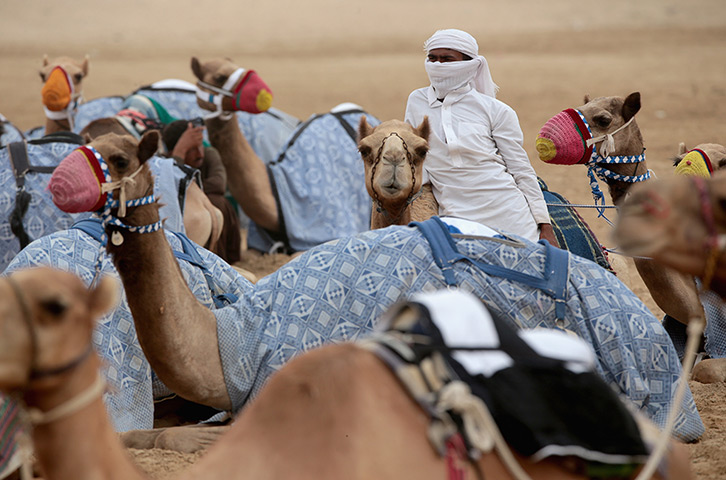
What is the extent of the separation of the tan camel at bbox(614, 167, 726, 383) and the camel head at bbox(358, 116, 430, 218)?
9.00 feet

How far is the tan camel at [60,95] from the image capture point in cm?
858

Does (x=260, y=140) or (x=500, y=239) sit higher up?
(x=500, y=239)

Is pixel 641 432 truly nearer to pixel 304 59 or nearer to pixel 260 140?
pixel 260 140

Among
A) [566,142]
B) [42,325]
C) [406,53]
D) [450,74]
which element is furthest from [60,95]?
[406,53]

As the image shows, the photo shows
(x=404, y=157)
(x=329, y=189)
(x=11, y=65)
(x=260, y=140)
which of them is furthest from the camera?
(x=11, y=65)

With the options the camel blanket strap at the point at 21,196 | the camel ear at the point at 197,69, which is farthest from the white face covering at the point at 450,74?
the camel ear at the point at 197,69

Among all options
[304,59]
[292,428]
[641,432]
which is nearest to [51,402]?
[292,428]

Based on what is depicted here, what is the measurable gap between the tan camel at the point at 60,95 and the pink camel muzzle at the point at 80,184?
16.4 ft

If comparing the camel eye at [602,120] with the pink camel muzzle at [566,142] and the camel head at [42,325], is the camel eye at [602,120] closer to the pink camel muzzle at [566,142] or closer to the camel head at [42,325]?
the pink camel muzzle at [566,142]

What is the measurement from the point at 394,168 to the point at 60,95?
483 cm

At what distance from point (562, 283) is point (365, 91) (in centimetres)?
1666

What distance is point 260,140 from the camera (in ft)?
32.4

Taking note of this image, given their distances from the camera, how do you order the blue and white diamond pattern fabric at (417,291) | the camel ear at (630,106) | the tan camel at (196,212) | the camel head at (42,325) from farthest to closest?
the tan camel at (196,212)
the camel ear at (630,106)
the blue and white diamond pattern fabric at (417,291)
the camel head at (42,325)

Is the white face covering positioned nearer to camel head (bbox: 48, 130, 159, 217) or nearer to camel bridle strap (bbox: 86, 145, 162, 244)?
camel head (bbox: 48, 130, 159, 217)
